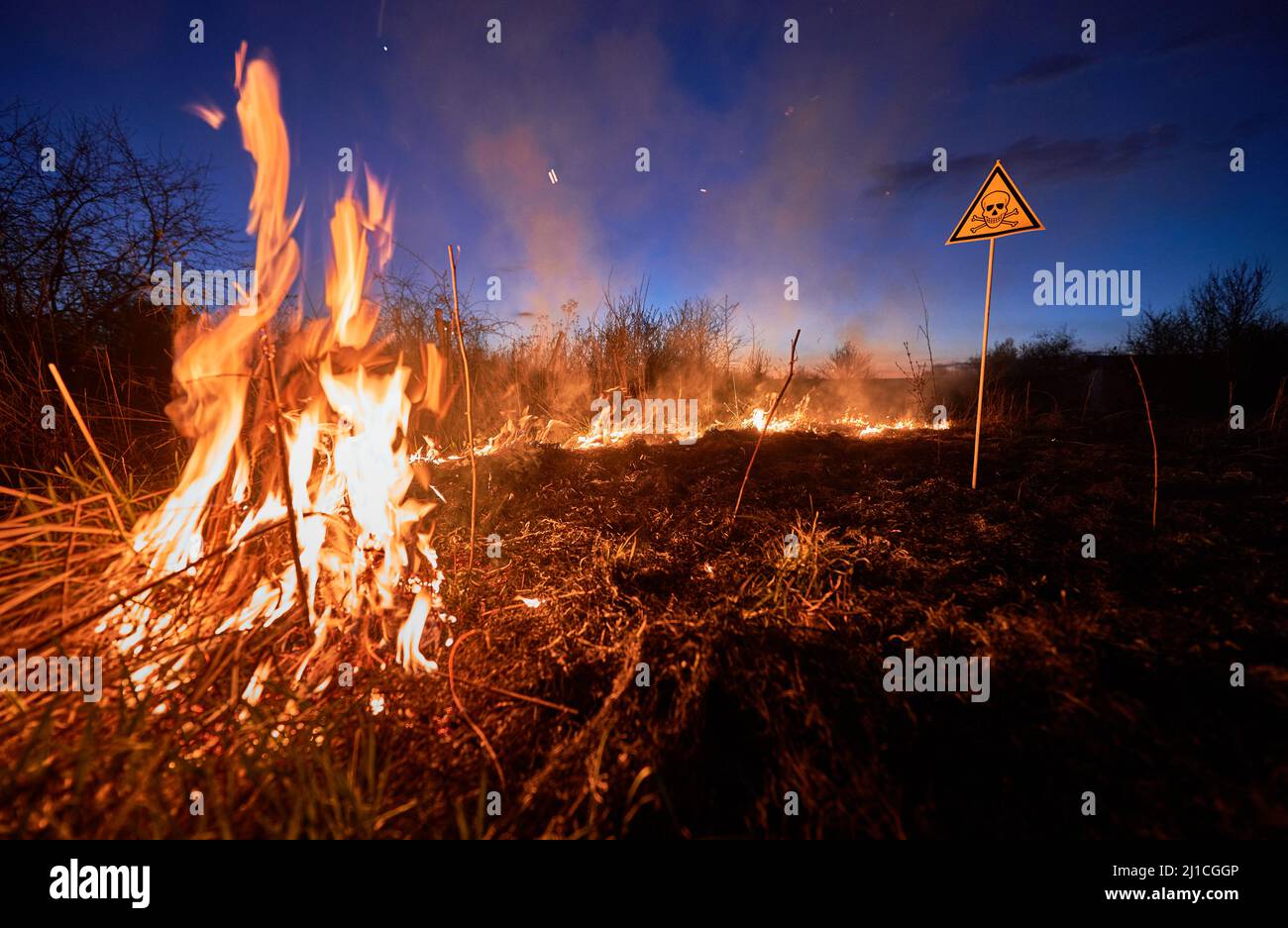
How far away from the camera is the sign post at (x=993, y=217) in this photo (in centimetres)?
368

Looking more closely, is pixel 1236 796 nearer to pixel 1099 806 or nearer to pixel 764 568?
pixel 1099 806

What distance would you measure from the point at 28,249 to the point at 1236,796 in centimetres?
1028

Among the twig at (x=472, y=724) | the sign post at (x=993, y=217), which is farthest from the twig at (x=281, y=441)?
the sign post at (x=993, y=217)

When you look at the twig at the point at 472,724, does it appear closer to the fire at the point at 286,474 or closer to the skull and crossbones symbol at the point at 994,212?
the fire at the point at 286,474

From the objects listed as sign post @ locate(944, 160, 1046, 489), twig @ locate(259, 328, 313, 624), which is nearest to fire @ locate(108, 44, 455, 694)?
twig @ locate(259, 328, 313, 624)

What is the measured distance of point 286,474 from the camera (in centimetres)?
212

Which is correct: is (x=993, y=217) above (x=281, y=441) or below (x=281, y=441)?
above

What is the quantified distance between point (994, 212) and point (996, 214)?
27mm

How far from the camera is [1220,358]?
54.2 feet

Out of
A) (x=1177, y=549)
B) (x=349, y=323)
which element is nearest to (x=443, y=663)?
(x=349, y=323)

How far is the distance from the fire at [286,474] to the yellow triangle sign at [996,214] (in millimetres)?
4245

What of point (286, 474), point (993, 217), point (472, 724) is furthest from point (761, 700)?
point (993, 217)

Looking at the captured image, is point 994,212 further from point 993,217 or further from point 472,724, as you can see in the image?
point 472,724

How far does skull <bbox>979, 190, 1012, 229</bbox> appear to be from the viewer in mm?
3789
